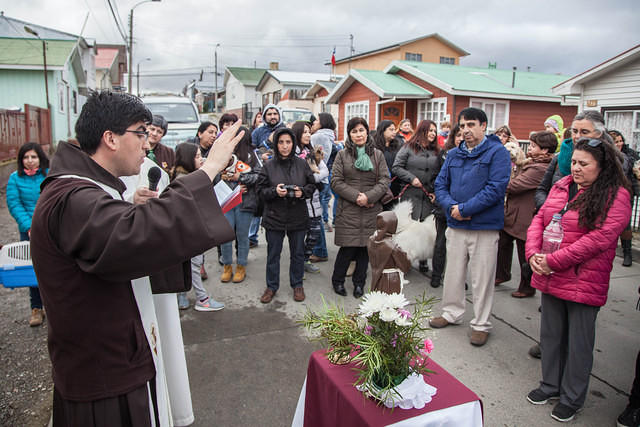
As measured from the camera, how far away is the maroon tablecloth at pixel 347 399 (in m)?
1.79

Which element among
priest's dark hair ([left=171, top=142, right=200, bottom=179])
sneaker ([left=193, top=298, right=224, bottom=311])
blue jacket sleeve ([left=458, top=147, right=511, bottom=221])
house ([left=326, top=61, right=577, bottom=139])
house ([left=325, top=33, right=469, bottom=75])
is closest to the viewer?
blue jacket sleeve ([left=458, top=147, right=511, bottom=221])

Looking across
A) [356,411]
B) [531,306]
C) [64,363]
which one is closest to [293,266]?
[531,306]

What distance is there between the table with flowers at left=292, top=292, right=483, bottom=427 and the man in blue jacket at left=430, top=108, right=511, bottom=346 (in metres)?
2.12

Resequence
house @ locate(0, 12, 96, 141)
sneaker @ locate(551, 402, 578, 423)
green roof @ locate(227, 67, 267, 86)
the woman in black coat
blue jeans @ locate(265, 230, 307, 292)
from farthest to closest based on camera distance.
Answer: green roof @ locate(227, 67, 267, 86), house @ locate(0, 12, 96, 141), the woman in black coat, blue jeans @ locate(265, 230, 307, 292), sneaker @ locate(551, 402, 578, 423)

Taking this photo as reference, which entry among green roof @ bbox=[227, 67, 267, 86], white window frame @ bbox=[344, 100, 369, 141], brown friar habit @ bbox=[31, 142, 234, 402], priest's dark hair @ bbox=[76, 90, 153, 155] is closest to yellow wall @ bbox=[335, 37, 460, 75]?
green roof @ bbox=[227, 67, 267, 86]

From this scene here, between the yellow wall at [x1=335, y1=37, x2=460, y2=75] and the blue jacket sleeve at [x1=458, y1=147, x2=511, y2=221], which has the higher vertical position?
the yellow wall at [x1=335, y1=37, x2=460, y2=75]

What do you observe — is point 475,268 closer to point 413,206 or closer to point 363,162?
point 363,162

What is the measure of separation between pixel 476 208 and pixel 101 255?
3.23 m

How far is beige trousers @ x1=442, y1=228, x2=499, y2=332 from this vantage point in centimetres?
392

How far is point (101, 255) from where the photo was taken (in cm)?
128

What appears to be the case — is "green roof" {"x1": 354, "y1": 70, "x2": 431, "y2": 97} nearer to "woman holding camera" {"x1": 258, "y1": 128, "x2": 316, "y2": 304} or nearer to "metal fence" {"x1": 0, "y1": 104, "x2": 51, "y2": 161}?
"metal fence" {"x1": 0, "y1": 104, "x2": 51, "y2": 161}

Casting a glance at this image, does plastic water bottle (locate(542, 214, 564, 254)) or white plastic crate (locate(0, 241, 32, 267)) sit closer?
plastic water bottle (locate(542, 214, 564, 254))

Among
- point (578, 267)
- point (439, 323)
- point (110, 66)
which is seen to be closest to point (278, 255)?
point (439, 323)

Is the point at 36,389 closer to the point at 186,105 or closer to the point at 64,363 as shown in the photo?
the point at 64,363
